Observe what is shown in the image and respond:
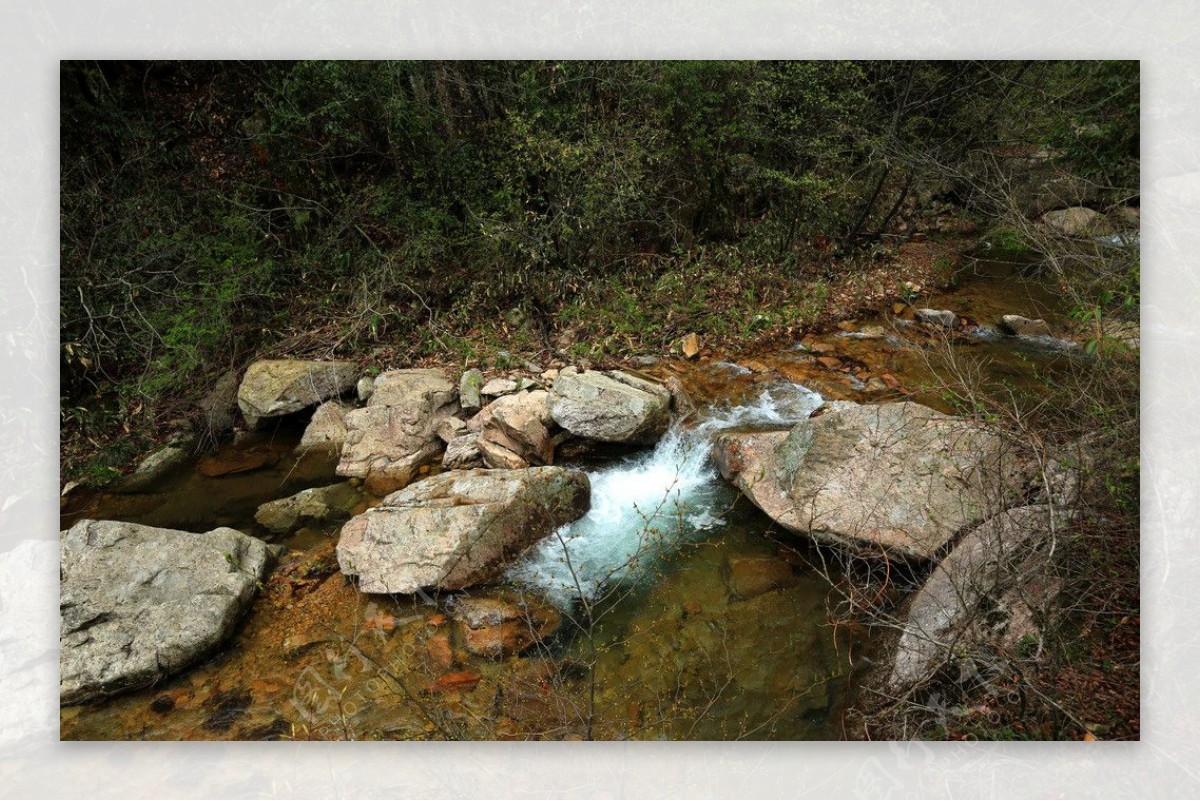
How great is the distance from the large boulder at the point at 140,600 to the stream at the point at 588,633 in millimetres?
90

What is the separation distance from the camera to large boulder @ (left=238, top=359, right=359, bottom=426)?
4359mm

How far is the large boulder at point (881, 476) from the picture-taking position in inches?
113

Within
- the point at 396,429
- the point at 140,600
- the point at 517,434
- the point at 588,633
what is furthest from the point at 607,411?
the point at 140,600

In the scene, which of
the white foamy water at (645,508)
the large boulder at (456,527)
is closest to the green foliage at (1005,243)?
the white foamy water at (645,508)

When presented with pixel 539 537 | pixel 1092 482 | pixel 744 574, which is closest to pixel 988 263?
pixel 1092 482

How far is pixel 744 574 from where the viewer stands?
10.3ft

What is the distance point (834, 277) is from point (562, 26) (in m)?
3.27

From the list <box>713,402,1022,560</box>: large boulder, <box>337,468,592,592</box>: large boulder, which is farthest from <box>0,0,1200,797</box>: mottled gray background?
<box>337,468,592,592</box>: large boulder

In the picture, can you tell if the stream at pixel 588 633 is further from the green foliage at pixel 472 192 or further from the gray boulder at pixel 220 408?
the green foliage at pixel 472 192

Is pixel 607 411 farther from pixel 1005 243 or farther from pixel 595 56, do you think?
pixel 1005 243

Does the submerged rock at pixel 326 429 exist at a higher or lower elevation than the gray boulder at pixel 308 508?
higher

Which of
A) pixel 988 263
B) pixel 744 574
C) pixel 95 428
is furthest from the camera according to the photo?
pixel 988 263

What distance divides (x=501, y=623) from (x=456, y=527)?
53cm

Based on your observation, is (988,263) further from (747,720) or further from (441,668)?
(441,668)
